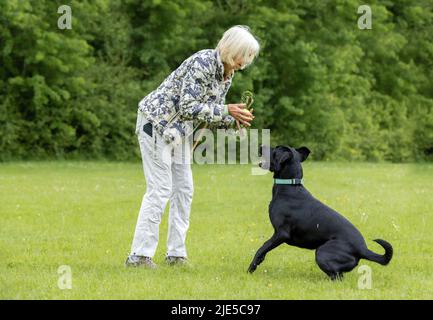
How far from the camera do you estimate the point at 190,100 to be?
21.4ft

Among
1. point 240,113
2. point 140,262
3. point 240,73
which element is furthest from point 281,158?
point 240,73

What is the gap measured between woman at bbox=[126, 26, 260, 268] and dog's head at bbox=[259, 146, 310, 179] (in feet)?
1.28

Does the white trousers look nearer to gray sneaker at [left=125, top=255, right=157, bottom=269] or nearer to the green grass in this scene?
gray sneaker at [left=125, top=255, right=157, bottom=269]

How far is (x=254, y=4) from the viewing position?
28.0 m

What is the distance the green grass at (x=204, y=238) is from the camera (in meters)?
6.11

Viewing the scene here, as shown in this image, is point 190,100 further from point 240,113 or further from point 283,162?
point 283,162

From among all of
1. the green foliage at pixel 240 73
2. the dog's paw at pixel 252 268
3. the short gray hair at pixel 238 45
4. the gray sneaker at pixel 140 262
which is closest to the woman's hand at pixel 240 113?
the short gray hair at pixel 238 45

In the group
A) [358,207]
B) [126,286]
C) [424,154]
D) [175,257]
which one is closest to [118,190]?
[358,207]

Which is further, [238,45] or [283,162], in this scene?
[283,162]

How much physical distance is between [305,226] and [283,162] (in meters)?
0.59

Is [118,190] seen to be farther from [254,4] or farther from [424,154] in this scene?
[424,154]

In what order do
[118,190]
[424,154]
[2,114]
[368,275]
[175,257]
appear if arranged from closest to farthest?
1. [368,275]
2. [175,257]
3. [118,190]
4. [2,114]
5. [424,154]

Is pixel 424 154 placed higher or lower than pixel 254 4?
lower

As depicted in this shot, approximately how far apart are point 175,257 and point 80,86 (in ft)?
56.5
